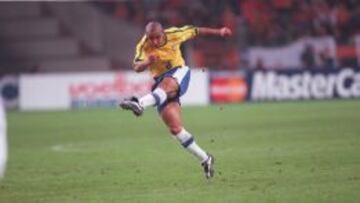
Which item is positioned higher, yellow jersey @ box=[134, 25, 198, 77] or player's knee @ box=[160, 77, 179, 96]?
yellow jersey @ box=[134, 25, 198, 77]

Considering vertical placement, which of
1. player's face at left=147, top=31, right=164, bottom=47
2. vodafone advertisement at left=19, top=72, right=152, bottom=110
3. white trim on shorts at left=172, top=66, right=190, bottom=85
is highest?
player's face at left=147, top=31, right=164, bottom=47

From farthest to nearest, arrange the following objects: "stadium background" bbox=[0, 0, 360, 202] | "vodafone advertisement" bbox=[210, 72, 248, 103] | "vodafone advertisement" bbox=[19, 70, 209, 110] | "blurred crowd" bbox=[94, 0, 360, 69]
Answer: "blurred crowd" bbox=[94, 0, 360, 69] → "vodafone advertisement" bbox=[210, 72, 248, 103] → "vodafone advertisement" bbox=[19, 70, 209, 110] → "stadium background" bbox=[0, 0, 360, 202]

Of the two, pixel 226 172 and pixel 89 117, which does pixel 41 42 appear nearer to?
pixel 89 117

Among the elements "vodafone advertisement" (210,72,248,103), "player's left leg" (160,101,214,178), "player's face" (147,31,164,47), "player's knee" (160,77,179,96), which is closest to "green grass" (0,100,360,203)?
"player's left leg" (160,101,214,178)

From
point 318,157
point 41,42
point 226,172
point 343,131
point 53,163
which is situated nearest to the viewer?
point 226,172

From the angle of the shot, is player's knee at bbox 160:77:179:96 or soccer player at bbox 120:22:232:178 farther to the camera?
player's knee at bbox 160:77:179:96

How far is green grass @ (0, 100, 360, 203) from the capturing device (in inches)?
426

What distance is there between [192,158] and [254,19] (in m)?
18.8

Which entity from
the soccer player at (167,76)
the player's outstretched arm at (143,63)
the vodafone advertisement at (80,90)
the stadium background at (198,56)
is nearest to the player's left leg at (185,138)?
the soccer player at (167,76)

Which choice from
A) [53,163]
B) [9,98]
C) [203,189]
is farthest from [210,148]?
[9,98]

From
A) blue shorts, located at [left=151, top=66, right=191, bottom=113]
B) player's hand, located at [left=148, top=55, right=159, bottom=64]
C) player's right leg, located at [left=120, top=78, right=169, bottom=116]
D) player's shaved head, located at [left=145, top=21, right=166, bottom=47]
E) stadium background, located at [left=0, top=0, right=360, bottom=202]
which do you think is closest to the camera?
player's right leg, located at [left=120, top=78, right=169, bottom=116]

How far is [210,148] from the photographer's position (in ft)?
54.8

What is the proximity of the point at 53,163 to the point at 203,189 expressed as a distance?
4.82 meters

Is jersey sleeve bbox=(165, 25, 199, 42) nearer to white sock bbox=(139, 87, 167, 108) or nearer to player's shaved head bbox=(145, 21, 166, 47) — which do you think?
player's shaved head bbox=(145, 21, 166, 47)
